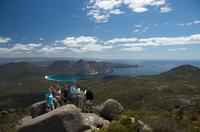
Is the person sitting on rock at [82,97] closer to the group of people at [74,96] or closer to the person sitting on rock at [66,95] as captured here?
the group of people at [74,96]

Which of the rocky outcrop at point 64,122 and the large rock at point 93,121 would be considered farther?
the large rock at point 93,121

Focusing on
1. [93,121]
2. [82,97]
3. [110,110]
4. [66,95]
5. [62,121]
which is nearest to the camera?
[62,121]

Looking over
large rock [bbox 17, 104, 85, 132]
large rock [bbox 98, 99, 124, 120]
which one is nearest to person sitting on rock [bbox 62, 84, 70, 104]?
large rock [bbox 98, 99, 124, 120]

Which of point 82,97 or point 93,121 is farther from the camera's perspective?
point 82,97

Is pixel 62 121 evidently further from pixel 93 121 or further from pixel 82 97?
pixel 82 97

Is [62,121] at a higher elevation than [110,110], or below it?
higher

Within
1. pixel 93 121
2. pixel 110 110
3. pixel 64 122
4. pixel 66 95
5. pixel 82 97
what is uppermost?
pixel 66 95

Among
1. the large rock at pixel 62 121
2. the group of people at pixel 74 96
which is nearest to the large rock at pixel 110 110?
the group of people at pixel 74 96

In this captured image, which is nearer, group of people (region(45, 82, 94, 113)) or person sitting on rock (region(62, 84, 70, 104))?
group of people (region(45, 82, 94, 113))

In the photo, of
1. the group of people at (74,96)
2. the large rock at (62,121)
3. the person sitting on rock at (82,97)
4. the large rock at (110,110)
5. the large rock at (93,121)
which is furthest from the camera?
the person sitting on rock at (82,97)

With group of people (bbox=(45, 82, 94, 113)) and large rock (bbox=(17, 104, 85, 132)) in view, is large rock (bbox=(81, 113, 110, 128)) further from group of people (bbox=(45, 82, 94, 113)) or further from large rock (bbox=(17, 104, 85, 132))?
group of people (bbox=(45, 82, 94, 113))

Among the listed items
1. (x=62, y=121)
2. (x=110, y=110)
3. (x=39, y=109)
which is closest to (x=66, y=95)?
(x=39, y=109)

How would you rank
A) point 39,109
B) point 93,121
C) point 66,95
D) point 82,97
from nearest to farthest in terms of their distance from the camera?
1. point 93,121
2. point 39,109
3. point 82,97
4. point 66,95

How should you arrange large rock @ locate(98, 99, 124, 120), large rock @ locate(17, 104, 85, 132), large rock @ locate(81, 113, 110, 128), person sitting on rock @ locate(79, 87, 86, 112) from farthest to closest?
person sitting on rock @ locate(79, 87, 86, 112), large rock @ locate(98, 99, 124, 120), large rock @ locate(81, 113, 110, 128), large rock @ locate(17, 104, 85, 132)
